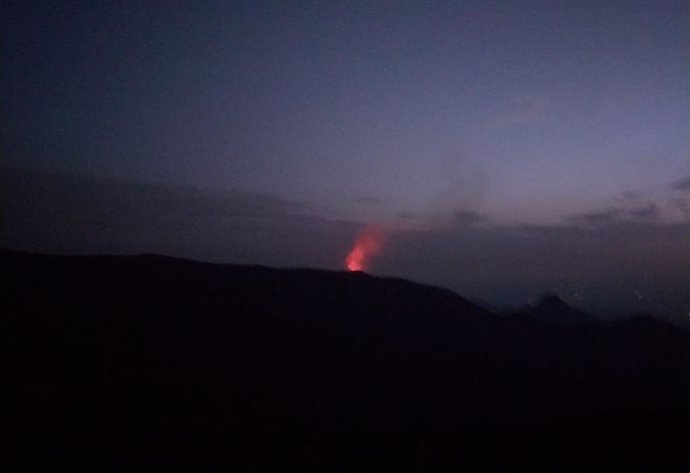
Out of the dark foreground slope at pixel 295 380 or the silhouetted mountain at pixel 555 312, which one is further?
the silhouetted mountain at pixel 555 312

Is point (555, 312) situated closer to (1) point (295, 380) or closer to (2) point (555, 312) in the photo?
(2) point (555, 312)

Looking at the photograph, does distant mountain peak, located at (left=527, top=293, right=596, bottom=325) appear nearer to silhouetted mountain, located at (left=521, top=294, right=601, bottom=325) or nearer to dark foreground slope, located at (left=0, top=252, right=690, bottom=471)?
silhouetted mountain, located at (left=521, top=294, right=601, bottom=325)

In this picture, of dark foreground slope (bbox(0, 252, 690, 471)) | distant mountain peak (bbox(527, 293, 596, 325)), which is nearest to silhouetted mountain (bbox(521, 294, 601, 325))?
distant mountain peak (bbox(527, 293, 596, 325))

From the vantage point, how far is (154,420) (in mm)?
17969

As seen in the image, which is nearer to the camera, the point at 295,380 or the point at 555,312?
the point at 295,380

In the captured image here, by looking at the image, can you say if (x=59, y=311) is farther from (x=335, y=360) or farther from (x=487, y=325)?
(x=487, y=325)

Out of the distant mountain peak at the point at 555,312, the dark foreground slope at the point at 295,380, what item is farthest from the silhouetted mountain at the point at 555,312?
the dark foreground slope at the point at 295,380

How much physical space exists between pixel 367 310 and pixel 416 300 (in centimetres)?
923

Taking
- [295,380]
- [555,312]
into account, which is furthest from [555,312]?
[295,380]

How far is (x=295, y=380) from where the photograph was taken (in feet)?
87.7

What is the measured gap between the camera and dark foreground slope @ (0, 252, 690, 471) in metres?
14.4

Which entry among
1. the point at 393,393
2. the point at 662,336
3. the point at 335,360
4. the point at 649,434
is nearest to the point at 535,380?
the point at 393,393

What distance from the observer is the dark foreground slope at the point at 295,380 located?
1437cm

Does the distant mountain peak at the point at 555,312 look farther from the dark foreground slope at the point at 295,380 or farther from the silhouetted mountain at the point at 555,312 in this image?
the dark foreground slope at the point at 295,380
